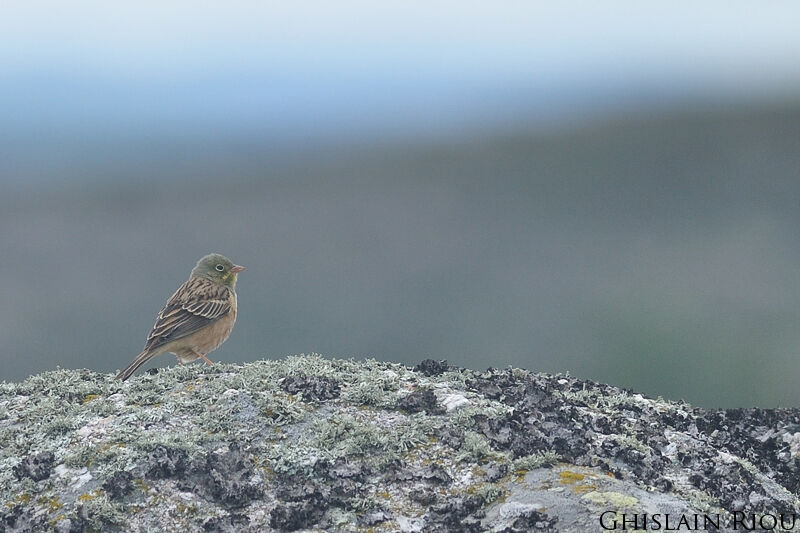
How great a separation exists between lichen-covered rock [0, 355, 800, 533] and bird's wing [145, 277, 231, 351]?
170cm

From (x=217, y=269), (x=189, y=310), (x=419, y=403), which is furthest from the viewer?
(x=217, y=269)

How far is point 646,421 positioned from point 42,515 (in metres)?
5.92

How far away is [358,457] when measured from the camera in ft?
25.4

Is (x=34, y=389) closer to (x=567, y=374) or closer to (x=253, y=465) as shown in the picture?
(x=253, y=465)

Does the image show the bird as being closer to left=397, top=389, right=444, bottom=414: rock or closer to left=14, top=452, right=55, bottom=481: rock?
left=14, top=452, right=55, bottom=481: rock

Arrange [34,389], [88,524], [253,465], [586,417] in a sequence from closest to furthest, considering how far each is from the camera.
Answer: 1. [88,524]
2. [253,465]
3. [586,417]
4. [34,389]

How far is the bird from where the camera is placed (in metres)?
11.5

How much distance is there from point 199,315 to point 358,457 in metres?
4.85

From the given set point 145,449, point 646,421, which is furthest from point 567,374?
point 145,449

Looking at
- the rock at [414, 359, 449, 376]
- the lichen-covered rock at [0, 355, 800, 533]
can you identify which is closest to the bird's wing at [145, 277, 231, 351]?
the lichen-covered rock at [0, 355, 800, 533]

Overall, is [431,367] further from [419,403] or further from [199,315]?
[199,315]

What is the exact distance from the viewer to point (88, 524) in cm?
700

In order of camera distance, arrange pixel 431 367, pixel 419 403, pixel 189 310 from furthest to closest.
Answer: pixel 189 310
pixel 431 367
pixel 419 403

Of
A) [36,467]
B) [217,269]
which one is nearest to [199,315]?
[217,269]
